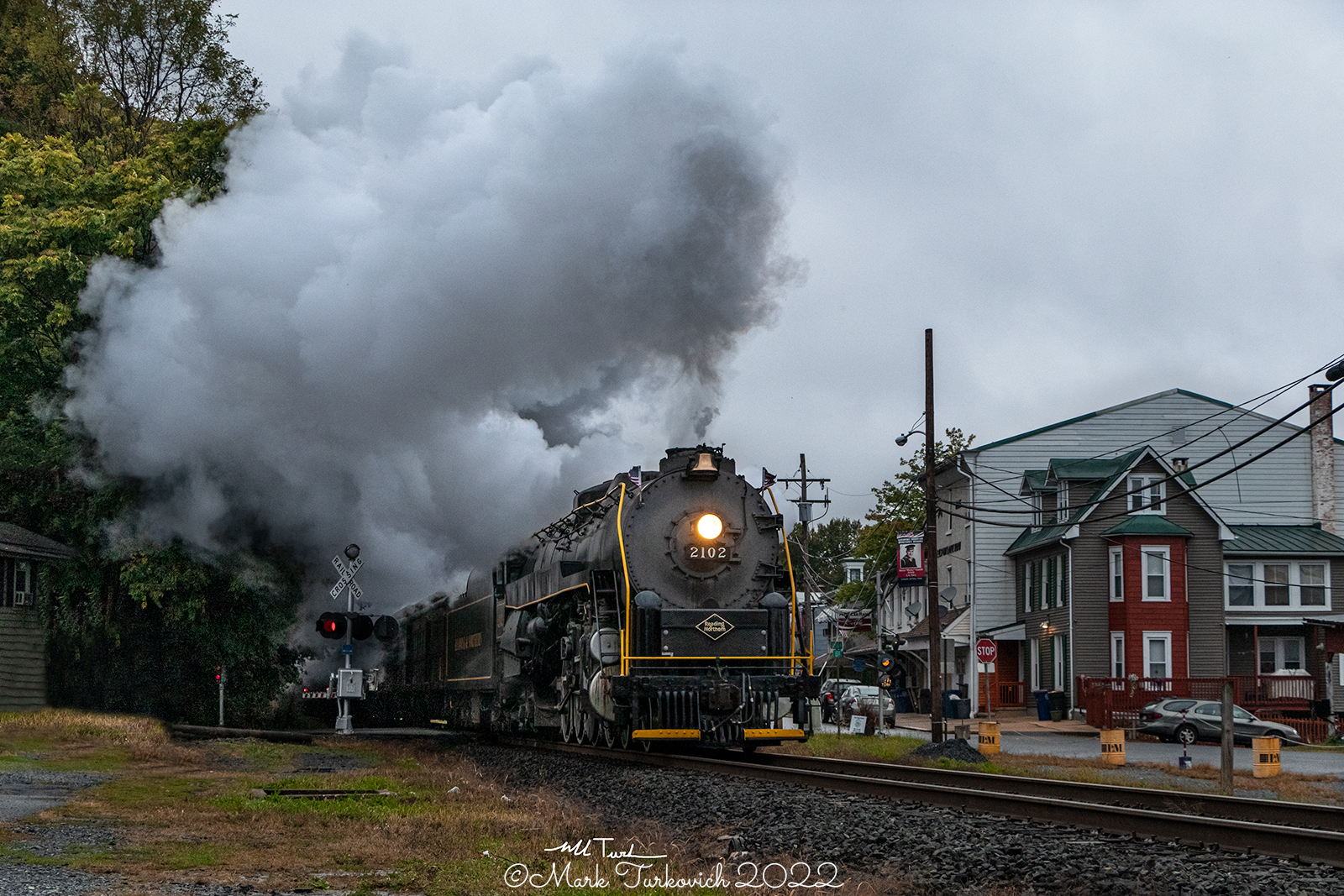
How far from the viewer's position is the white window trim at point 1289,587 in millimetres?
43125

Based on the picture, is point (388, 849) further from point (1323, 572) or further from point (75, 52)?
point (75, 52)

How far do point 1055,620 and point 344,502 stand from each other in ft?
85.8

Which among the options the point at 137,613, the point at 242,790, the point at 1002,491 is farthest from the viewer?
the point at 1002,491

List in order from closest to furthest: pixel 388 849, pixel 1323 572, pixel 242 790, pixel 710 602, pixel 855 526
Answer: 1. pixel 388 849
2. pixel 242 790
3. pixel 710 602
4. pixel 1323 572
5. pixel 855 526

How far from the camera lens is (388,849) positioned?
998 cm

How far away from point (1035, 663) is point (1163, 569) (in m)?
6.00

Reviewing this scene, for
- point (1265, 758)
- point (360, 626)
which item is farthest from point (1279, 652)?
point (360, 626)

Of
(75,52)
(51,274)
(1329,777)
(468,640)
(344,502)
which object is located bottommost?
(1329,777)

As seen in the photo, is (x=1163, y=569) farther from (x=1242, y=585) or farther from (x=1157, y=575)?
(x=1242, y=585)

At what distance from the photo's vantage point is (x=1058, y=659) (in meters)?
43.8

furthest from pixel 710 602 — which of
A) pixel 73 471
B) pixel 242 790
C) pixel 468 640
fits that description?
pixel 73 471

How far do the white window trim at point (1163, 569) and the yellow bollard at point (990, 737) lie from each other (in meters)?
18.1

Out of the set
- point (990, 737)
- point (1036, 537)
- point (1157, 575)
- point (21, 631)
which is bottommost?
point (990, 737)

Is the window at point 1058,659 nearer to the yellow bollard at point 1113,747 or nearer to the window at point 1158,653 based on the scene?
the window at point 1158,653
